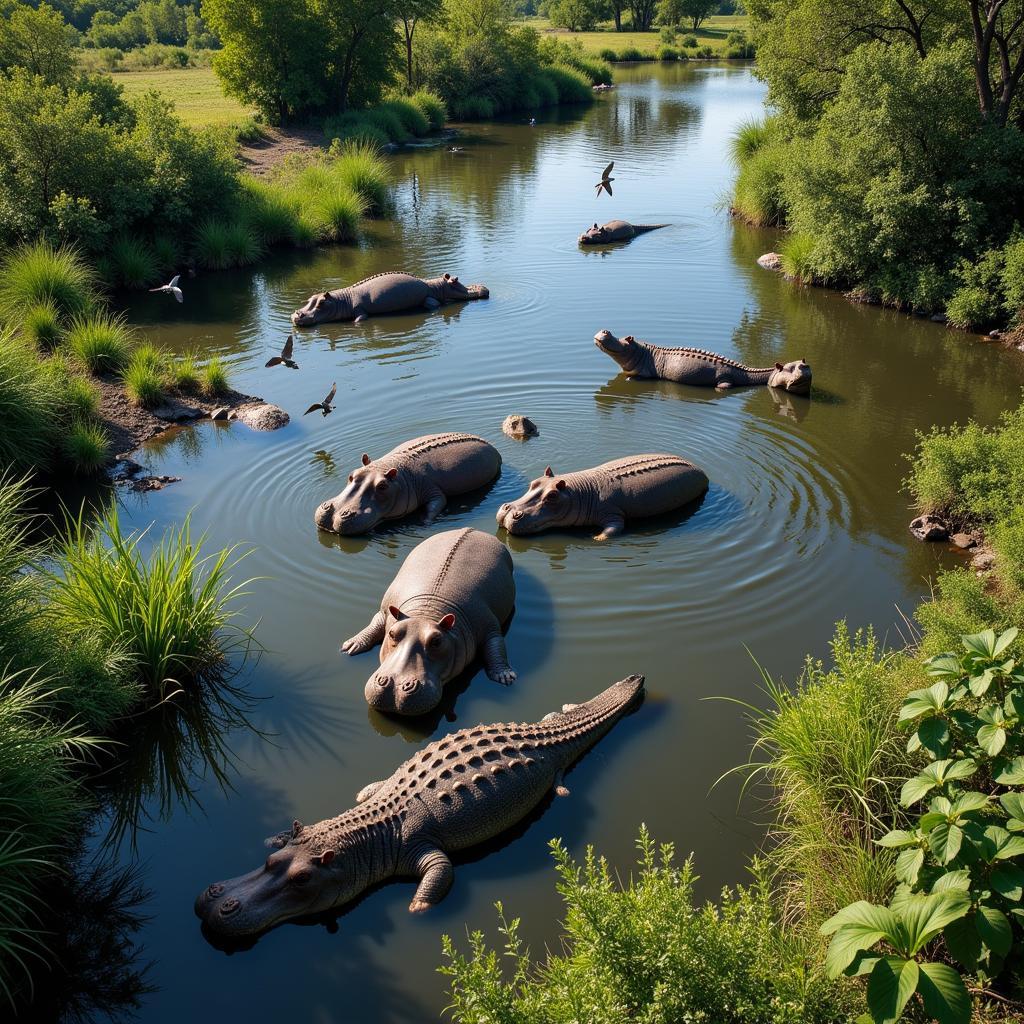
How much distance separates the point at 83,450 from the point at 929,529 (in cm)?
1254

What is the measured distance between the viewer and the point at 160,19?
299 feet

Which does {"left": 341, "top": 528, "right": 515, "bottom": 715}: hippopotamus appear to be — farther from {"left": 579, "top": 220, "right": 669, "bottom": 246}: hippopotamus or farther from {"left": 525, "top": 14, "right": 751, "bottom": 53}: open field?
{"left": 525, "top": 14, "right": 751, "bottom": 53}: open field

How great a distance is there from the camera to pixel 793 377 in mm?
16672

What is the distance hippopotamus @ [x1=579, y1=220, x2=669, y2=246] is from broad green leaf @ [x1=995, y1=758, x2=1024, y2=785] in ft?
77.6

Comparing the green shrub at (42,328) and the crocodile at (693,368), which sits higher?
the green shrub at (42,328)

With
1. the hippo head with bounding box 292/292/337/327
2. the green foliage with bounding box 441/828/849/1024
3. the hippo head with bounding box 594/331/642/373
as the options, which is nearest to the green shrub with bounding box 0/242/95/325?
the hippo head with bounding box 292/292/337/327

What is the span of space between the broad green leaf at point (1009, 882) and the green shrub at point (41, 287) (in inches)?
712

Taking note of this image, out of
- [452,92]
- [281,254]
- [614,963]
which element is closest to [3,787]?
[614,963]

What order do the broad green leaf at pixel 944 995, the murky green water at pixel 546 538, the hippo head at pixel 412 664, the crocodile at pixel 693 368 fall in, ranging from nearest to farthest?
the broad green leaf at pixel 944 995, the murky green water at pixel 546 538, the hippo head at pixel 412 664, the crocodile at pixel 693 368

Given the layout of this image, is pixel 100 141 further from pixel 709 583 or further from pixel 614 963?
pixel 614 963

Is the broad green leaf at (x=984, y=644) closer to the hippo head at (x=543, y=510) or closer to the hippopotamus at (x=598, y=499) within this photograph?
the hippopotamus at (x=598, y=499)

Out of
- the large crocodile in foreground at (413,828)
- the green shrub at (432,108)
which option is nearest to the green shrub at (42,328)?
the large crocodile in foreground at (413,828)

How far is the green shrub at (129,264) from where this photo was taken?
22719 mm

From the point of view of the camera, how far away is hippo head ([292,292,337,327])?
21016 millimetres
